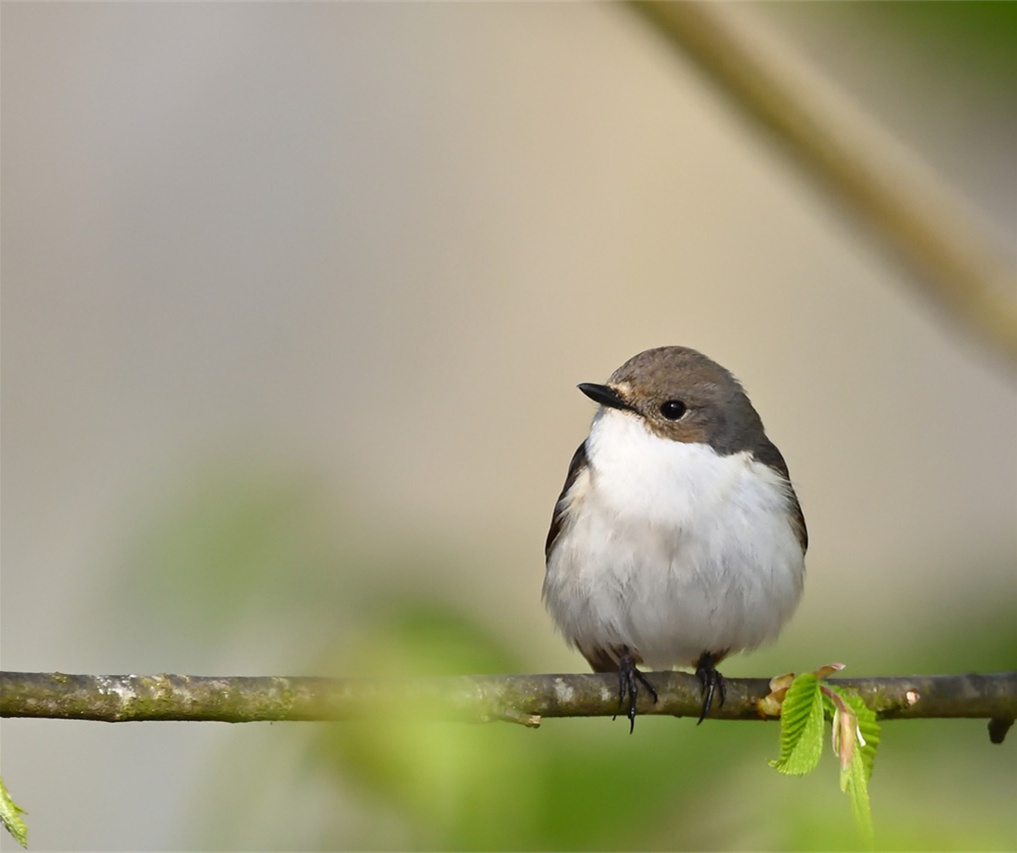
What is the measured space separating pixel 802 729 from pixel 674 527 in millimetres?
1461

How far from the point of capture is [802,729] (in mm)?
2148

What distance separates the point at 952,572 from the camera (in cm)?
340

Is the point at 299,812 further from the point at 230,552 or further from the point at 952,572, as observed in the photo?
the point at 952,572

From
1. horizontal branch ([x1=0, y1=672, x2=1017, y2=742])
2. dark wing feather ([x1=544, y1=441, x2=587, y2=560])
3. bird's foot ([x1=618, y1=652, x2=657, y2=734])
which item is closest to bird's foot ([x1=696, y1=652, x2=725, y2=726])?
horizontal branch ([x1=0, y1=672, x2=1017, y2=742])

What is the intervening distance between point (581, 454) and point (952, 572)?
1.17m

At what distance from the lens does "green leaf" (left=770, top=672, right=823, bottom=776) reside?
204 centimetres

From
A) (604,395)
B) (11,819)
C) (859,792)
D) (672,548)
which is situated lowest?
(11,819)

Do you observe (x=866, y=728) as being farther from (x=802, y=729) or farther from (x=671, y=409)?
(x=671, y=409)

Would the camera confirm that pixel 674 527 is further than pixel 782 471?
No

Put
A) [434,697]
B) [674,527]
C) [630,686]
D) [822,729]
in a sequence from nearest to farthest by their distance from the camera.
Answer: [822,729]
[434,697]
[630,686]
[674,527]

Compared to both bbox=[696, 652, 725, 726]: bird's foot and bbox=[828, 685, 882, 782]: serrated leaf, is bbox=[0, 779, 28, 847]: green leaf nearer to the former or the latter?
bbox=[828, 685, 882, 782]: serrated leaf

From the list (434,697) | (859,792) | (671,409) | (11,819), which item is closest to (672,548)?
(671,409)

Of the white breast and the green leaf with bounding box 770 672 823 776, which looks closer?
the green leaf with bounding box 770 672 823 776

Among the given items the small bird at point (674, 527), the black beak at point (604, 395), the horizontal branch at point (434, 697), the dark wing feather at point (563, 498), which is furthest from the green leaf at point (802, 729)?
the dark wing feather at point (563, 498)
